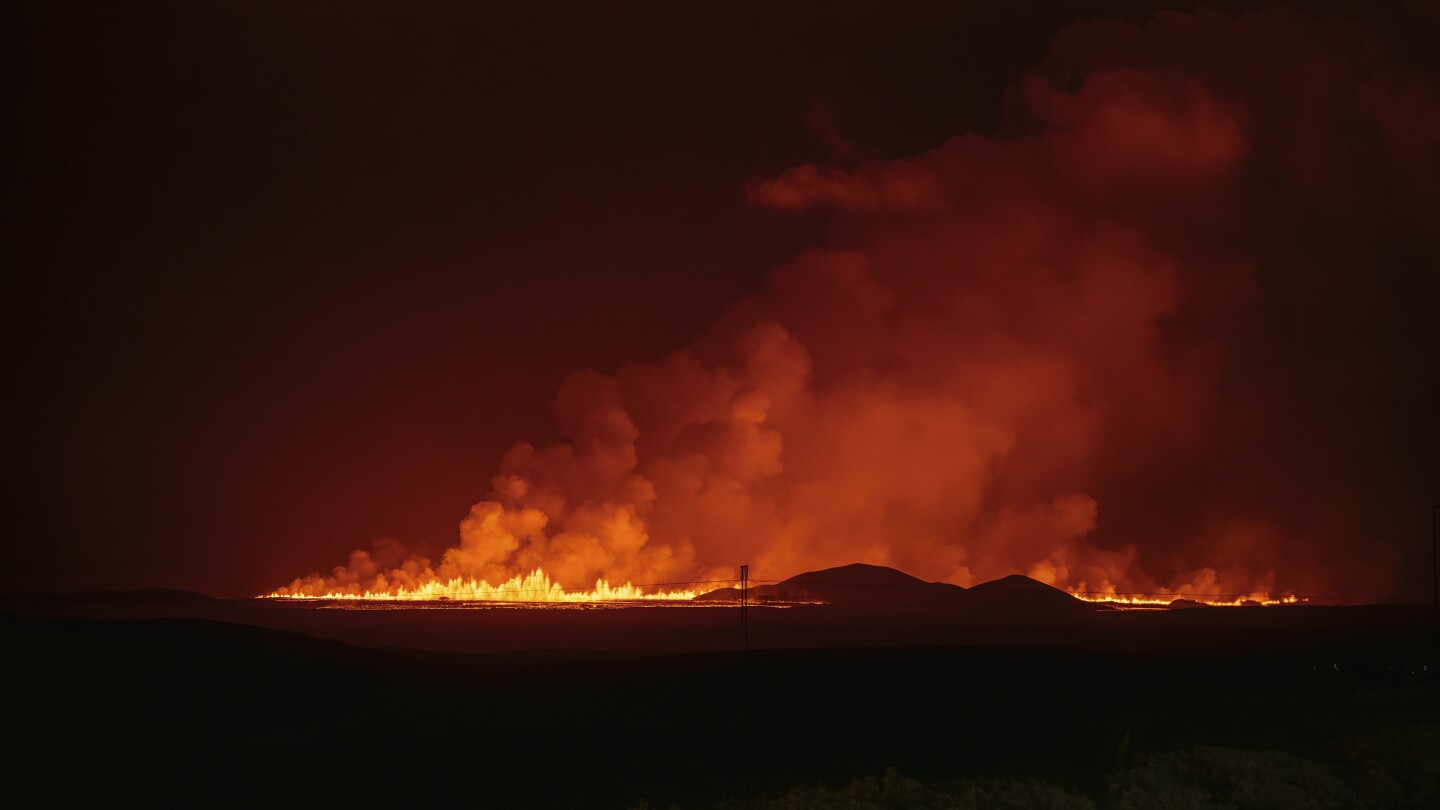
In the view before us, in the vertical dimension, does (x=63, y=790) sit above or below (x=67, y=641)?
below

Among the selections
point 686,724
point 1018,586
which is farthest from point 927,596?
point 686,724

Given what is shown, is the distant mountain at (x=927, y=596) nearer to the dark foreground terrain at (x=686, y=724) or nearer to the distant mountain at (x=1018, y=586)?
the distant mountain at (x=1018, y=586)

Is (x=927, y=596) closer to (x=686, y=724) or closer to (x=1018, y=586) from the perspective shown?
(x=1018, y=586)

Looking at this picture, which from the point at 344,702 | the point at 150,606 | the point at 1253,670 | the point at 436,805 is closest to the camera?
the point at 436,805

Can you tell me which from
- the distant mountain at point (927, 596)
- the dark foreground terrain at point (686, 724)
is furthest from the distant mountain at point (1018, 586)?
the dark foreground terrain at point (686, 724)

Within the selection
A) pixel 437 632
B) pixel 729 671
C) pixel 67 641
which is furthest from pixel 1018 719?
pixel 437 632

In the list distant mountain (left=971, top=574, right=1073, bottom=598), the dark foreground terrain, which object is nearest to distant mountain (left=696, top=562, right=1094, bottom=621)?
distant mountain (left=971, top=574, right=1073, bottom=598)

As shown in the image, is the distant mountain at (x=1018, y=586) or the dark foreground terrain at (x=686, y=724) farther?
the distant mountain at (x=1018, y=586)

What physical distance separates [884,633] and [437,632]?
92.3 feet

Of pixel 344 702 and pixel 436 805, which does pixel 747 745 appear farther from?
pixel 344 702

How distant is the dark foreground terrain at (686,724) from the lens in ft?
87.5

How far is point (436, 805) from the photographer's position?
25125 millimetres

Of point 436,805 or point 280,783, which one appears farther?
point 280,783

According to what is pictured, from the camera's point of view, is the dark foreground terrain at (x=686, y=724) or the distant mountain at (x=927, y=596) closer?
the dark foreground terrain at (x=686, y=724)
